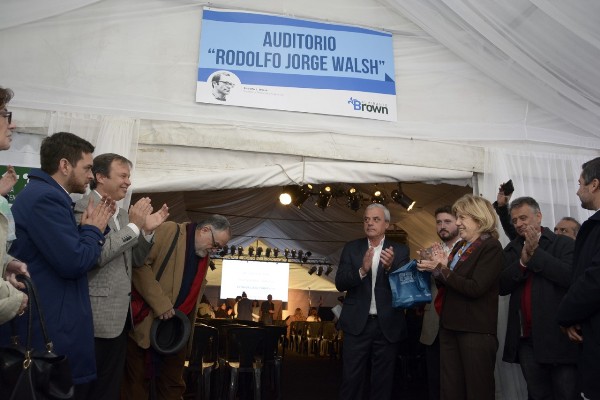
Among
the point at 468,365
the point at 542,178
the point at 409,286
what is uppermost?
the point at 542,178

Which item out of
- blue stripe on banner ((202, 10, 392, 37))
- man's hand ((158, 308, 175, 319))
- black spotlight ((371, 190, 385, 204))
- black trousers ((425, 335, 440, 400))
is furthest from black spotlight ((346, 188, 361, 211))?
man's hand ((158, 308, 175, 319))

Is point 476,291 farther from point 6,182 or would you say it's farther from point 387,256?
point 6,182

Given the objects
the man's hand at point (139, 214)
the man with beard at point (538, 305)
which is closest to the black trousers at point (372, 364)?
the man with beard at point (538, 305)

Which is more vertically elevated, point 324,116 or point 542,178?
point 324,116

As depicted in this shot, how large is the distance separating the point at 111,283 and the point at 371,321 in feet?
5.77

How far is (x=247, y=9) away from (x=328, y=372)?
21.0ft

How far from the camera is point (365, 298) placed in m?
3.58

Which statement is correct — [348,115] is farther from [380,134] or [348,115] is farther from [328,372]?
[328,372]

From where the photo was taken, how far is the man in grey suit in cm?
262

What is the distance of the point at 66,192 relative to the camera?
2379mm

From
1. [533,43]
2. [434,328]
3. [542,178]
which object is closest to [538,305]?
[434,328]

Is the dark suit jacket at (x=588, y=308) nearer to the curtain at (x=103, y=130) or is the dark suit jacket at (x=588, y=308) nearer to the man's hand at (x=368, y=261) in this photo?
the man's hand at (x=368, y=261)

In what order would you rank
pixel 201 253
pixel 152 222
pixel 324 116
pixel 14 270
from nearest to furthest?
1. pixel 14 270
2. pixel 152 222
3. pixel 201 253
4. pixel 324 116

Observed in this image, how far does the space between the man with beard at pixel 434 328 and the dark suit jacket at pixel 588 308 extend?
1335 mm
